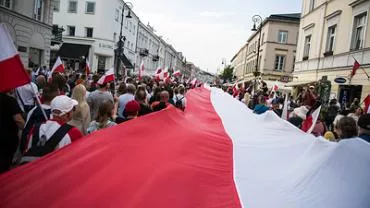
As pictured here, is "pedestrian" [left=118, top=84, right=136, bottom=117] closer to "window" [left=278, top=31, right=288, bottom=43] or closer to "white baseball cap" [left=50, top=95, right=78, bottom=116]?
"white baseball cap" [left=50, top=95, right=78, bottom=116]

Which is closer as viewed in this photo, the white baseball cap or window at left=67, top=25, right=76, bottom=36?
the white baseball cap

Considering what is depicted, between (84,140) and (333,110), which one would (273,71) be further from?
(84,140)

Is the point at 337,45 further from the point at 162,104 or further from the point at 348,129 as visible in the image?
the point at 348,129

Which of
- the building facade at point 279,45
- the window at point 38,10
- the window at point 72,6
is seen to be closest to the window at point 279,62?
the building facade at point 279,45

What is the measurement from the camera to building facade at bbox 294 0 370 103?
20.6 meters

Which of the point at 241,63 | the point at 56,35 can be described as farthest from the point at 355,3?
the point at 241,63

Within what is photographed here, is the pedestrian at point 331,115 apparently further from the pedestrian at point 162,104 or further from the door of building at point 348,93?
the pedestrian at point 162,104

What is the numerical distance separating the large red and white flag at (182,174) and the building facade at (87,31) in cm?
4405

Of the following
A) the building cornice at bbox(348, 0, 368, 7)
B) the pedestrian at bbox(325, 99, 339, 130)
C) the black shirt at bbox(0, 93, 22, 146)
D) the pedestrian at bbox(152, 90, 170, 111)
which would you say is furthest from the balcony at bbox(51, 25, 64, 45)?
the black shirt at bbox(0, 93, 22, 146)

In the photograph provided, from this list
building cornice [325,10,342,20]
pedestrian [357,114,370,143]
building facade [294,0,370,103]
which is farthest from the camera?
building cornice [325,10,342,20]

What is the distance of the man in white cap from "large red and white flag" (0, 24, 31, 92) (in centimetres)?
54

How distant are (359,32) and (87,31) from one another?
34.0 metres

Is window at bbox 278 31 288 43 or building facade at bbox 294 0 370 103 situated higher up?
window at bbox 278 31 288 43

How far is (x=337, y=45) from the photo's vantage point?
24.4 meters
